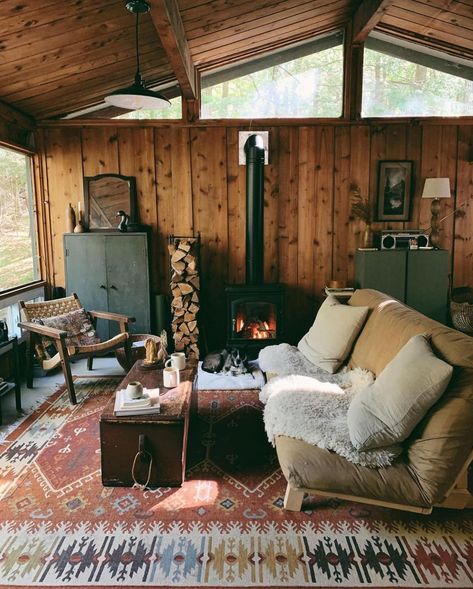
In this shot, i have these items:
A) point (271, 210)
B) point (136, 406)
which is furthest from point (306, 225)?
point (136, 406)

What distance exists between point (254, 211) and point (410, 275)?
1.74 m

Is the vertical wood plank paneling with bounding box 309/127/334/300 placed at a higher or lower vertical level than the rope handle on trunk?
higher

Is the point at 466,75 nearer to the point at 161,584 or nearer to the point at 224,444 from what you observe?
the point at 224,444

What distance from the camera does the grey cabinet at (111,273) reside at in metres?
4.68

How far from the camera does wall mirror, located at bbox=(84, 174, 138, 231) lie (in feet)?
16.2

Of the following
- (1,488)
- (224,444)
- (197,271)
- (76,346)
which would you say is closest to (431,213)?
(197,271)

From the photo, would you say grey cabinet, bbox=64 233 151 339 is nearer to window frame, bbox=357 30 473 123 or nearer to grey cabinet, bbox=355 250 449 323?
grey cabinet, bbox=355 250 449 323

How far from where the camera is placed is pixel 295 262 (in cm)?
510

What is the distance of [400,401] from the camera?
Result: 2033 millimetres

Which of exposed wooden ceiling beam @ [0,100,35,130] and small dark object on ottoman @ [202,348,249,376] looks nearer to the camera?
exposed wooden ceiling beam @ [0,100,35,130]

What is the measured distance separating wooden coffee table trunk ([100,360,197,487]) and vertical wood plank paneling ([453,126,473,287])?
388cm

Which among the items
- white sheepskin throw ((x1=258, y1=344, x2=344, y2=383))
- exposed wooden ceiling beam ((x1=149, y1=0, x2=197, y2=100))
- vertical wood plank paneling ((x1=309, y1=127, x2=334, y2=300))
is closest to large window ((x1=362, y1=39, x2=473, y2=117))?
vertical wood plank paneling ((x1=309, y1=127, x2=334, y2=300))

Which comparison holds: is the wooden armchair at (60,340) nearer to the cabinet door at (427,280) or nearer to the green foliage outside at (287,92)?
the green foliage outside at (287,92)

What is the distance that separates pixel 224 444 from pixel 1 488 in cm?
126
